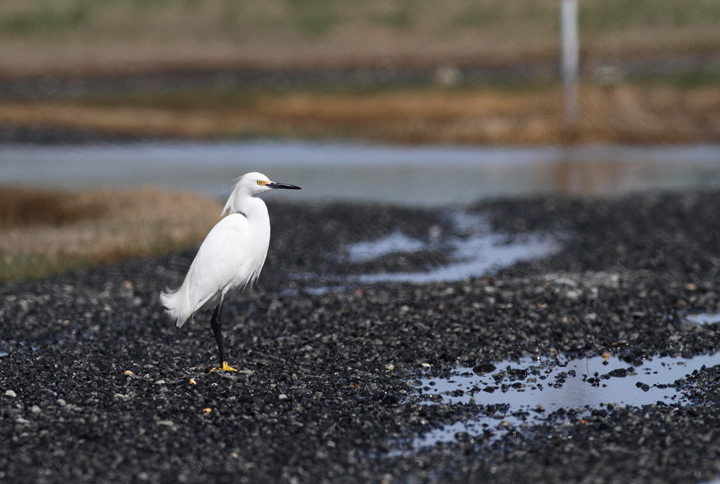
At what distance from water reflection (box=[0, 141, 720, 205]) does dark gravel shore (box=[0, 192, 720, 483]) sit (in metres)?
8.87

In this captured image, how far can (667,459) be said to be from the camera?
7.94 meters

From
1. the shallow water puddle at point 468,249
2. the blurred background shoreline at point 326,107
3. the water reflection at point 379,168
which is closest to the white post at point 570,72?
the blurred background shoreline at point 326,107

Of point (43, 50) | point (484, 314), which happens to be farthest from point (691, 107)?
point (43, 50)

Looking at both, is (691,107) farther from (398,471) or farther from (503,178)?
(398,471)

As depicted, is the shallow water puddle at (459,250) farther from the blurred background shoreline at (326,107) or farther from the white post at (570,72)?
the white post at (570,72)

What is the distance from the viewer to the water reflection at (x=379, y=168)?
2766 cm

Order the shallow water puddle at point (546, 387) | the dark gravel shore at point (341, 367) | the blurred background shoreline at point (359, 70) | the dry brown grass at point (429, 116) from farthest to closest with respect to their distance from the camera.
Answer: the blurred background shoreline at point (359, 70) → the dry brown grass at point (429, 116) → the shallow water puddle at point (546, 387) → the dark gravel shore at point (341, 367)

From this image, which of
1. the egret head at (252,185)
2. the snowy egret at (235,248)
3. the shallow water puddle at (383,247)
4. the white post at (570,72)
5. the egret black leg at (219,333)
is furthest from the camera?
the white post at (570,72)

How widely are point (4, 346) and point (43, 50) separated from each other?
234 ft

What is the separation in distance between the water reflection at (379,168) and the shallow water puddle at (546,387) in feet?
47.7

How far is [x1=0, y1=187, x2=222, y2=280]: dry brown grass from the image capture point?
17109mm

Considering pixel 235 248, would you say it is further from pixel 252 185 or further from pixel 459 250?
pixel 459 250

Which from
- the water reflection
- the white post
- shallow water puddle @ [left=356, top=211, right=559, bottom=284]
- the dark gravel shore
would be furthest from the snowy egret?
the white post

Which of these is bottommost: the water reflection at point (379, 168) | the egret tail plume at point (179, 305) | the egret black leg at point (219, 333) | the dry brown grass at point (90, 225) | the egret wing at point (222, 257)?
the water reflection at point (379, 168)
